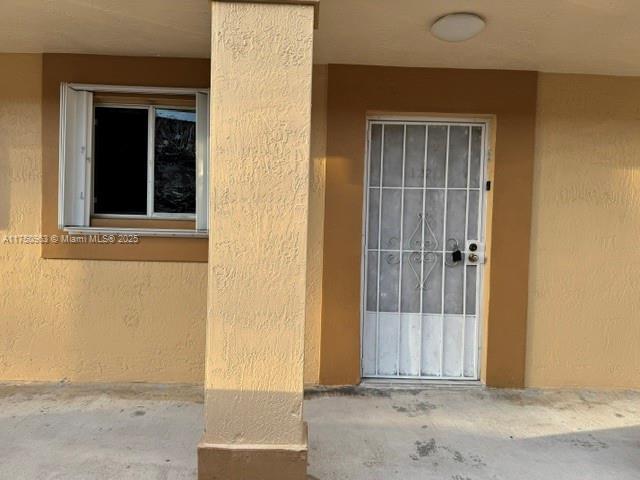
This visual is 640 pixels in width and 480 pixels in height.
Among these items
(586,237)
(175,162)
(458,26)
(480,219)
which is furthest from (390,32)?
(586,237)

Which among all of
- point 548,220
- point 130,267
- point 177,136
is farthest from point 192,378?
point 548,220

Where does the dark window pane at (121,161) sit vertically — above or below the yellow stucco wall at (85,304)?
above

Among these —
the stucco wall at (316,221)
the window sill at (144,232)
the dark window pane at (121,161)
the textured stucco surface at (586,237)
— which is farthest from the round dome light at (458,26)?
the dark window pane at (121,161)

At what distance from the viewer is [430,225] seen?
4203 mm

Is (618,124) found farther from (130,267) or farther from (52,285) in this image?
(52,285)

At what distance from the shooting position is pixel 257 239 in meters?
2.50

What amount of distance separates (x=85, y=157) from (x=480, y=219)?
127 inches

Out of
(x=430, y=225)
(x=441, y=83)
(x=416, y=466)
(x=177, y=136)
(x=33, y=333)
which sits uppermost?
(x=441, y=83)

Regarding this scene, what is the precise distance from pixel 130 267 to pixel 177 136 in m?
1.13

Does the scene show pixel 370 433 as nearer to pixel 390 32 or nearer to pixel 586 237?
pixel 586 237

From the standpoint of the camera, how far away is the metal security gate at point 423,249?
4172mm

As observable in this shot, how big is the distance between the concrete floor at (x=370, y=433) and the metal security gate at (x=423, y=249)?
1.09ft

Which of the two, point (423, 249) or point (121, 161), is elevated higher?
point (121, 161)

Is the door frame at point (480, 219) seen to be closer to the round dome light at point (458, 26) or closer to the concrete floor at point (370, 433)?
the concrete floor at point (370, 433)
